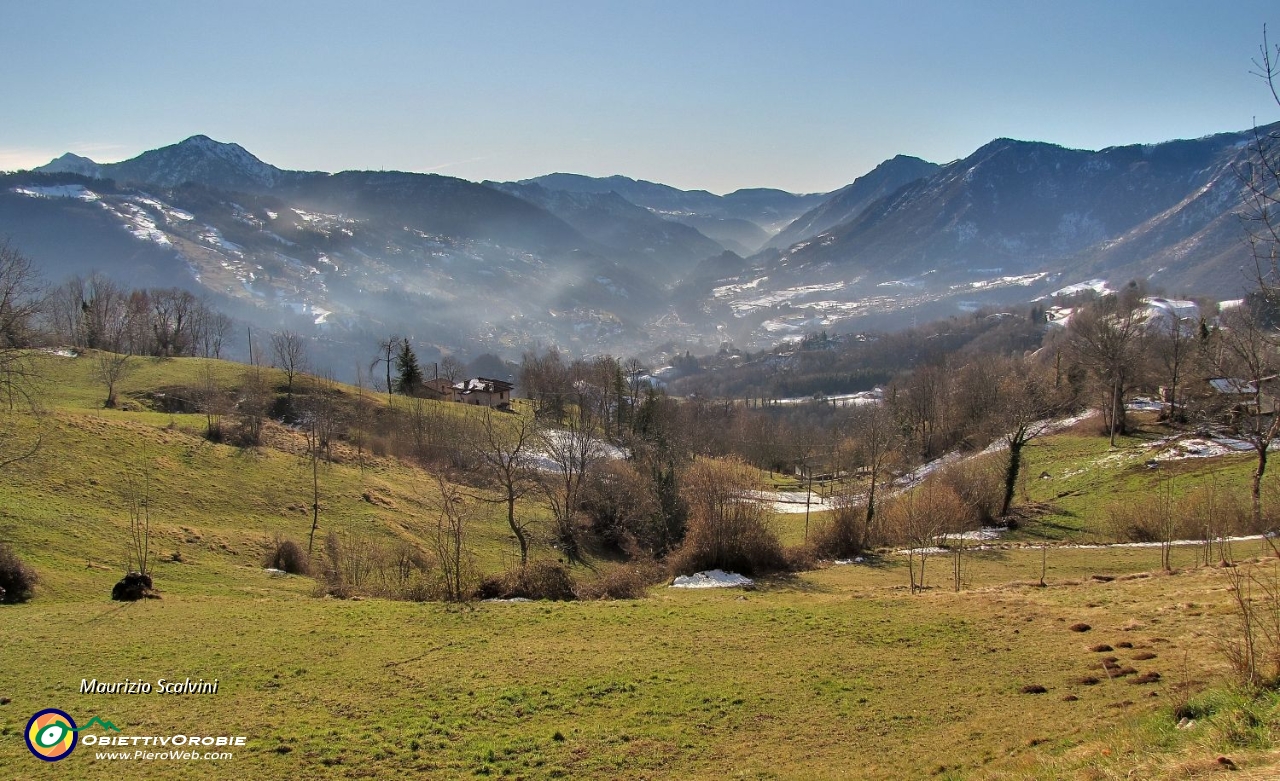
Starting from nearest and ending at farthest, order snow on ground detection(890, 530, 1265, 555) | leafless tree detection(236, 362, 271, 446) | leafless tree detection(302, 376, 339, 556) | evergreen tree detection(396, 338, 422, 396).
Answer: snow on ground detection(890, 530, 1265, 555) < leafless tree detection(302, 376, 339, 556) < leafless tree detection(236, 362, 271, 446) < evergreen tree detection(396, 338, 422, 396)

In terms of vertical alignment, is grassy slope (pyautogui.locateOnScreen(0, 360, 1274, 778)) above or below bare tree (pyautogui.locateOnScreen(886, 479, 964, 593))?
above

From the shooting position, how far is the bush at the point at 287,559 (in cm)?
3706

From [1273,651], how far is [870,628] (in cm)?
1307

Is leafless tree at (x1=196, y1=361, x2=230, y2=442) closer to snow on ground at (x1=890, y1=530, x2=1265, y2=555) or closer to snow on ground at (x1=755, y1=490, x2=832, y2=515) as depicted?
snow on ground at (x1=890, y1=530, x2=1265, y2=555)

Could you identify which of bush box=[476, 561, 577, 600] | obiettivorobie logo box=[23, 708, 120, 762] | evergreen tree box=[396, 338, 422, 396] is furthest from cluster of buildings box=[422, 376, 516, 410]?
obiettivorobie logo box=[23, 708, 120, 762]

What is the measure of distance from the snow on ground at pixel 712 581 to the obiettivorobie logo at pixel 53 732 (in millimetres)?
28306

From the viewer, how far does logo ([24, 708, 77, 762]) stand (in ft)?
45.2

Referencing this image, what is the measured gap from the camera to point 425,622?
25.5 meters

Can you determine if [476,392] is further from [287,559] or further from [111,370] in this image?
[287,559]

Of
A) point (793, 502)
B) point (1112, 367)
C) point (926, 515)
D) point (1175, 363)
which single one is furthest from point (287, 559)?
point (1175, 363)

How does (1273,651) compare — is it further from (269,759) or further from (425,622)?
(425,622)

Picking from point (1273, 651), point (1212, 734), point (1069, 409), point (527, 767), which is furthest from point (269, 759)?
point (1069, 409)

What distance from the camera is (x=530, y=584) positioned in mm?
32156

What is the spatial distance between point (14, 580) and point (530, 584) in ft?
65.6
